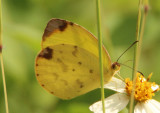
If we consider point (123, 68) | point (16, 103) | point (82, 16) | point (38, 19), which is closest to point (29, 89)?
point (16, 103)

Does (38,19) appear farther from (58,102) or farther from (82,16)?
(58,102)

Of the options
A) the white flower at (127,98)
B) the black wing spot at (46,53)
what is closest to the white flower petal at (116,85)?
the white flower at (127,98)

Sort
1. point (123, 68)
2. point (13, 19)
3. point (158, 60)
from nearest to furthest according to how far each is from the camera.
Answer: point (123, 68), point (158, 60), point (13, 19)

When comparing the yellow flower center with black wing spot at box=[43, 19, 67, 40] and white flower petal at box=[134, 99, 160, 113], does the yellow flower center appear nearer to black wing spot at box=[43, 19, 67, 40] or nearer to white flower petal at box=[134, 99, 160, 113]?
white flower petal at box=[134, 99, 160, 113]

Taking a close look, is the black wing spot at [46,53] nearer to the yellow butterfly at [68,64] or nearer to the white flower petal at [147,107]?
the yellow butterfly at [68,64]

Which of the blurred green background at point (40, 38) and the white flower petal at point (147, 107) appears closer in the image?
the white flower petal at point (147, 107)

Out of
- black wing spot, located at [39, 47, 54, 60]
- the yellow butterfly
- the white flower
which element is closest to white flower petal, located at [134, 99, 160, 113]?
the white flower
